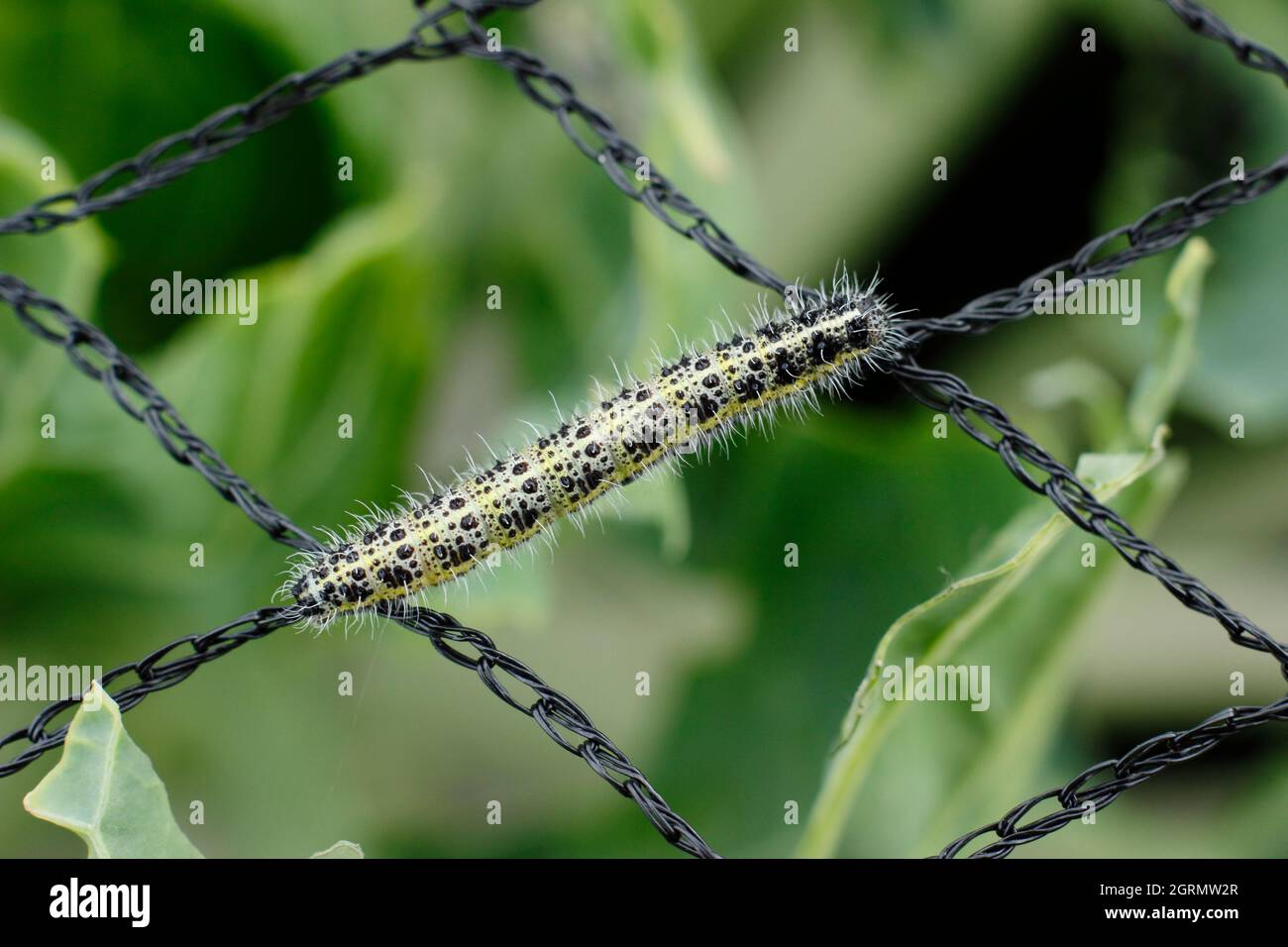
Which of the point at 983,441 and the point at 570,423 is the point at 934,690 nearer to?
the point at 983,441

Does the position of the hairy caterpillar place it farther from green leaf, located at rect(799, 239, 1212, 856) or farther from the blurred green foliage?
green leaf, located at rect(799, 239, 1212, 856)

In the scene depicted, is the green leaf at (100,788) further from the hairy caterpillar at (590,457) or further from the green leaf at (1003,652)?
the green leaf at (1003,652)

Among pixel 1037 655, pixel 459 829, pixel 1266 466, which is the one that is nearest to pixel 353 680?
pixel 459 829

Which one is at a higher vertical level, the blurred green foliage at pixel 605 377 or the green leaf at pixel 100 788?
the blurred green foliage at pixel 605 377

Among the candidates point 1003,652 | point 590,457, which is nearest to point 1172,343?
point 1003,652

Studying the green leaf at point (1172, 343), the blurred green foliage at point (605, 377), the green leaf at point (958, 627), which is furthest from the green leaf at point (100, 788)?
the green leaf at point (1172, 343)
